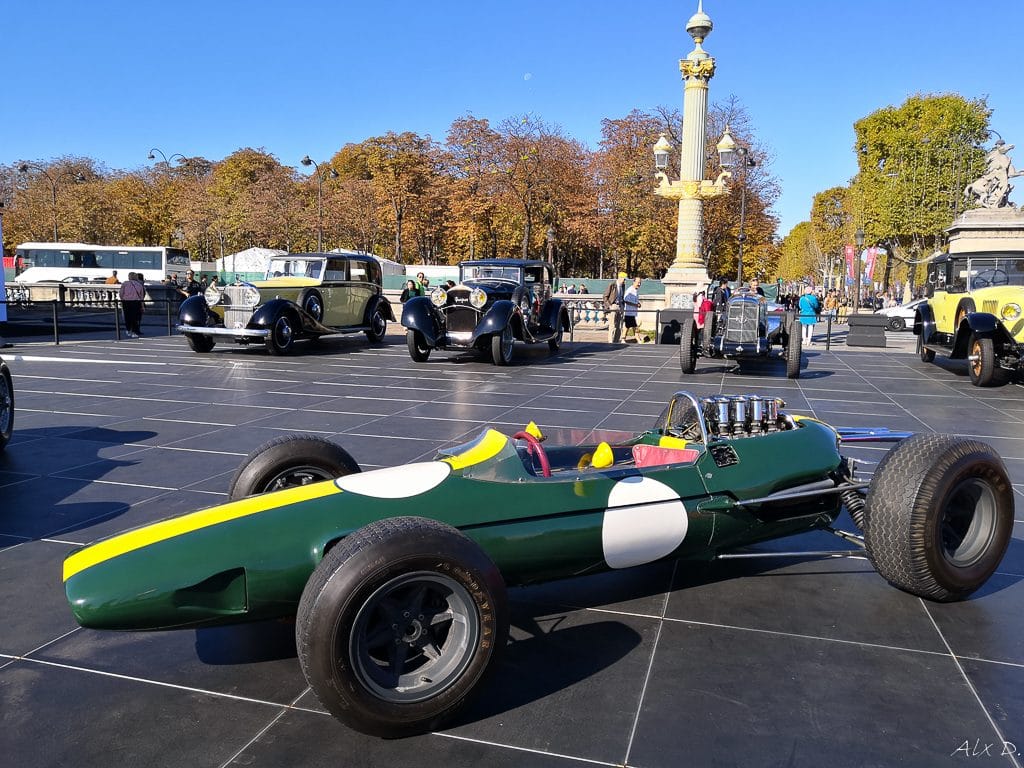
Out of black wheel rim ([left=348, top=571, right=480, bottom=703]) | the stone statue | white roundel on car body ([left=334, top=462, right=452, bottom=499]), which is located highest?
the stone statue

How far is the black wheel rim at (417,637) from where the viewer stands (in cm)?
244

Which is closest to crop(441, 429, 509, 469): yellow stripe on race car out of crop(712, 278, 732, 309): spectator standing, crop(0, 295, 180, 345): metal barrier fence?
crop(712, 278, 732, 309): spectator standing

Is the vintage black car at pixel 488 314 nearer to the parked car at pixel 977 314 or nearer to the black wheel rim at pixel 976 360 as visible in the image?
the parked car at pixel 977 314

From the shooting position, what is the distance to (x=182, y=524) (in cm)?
279

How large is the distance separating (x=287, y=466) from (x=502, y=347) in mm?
10178

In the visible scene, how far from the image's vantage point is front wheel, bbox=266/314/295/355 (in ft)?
47.5

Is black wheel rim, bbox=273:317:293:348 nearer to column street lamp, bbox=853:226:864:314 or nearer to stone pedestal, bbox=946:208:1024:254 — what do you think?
stone pedestal, bbox=946:208:1024:254

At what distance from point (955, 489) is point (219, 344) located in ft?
53.5

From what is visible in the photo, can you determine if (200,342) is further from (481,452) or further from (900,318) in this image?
(900,318)

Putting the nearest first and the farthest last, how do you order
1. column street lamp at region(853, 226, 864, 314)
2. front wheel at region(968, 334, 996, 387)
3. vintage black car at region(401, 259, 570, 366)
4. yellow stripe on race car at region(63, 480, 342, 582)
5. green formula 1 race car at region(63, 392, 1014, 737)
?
green formula 1 race car at region(63, 392, 1014, 737), yellow stripe on race car at region(63, 480, 342, 582), front wheel at region(968, 334, 996, 387), vintage black car at region(401, 259, 570, 366), column street lamp at region(853, 226, 864, 314)

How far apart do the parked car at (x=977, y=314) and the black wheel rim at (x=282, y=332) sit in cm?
1207

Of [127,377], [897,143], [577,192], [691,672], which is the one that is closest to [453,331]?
[127,377]

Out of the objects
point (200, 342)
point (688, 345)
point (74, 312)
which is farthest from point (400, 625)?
point (74, 312)

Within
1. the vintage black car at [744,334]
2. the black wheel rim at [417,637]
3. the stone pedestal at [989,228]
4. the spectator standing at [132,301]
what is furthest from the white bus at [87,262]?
the black wheel rim at [417,637]
